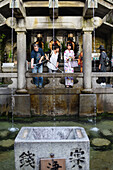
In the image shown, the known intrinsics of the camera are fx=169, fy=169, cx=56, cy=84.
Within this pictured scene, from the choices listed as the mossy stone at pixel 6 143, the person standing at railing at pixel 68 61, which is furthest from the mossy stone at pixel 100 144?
the person standing at railing at pixel 68 61

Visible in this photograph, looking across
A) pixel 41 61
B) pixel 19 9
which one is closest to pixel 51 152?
pixel 41 61

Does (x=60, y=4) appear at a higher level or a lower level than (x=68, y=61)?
higher

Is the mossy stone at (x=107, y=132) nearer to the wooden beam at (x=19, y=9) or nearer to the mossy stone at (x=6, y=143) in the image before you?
the mossy stone at (x=6, y=143)

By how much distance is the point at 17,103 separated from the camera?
682 cm

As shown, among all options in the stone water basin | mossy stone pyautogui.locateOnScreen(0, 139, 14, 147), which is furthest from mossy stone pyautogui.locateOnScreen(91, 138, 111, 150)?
mossy stone pyautogui.locateOnScreen(0, 139, 14, 147)

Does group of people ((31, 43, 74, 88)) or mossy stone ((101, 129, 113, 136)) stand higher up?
group of people ((31, 43, 74, 88))

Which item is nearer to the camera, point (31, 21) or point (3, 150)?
point (3, 150)

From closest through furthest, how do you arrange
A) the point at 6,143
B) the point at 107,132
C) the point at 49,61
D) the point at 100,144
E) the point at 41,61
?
1. the point at 100,144
2. the point at 6,143
3. the point at 107,132
4. the point at 41,61
5. the point at 49,61

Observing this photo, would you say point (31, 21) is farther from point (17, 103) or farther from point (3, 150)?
point (3, 150)

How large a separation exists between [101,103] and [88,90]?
867mm

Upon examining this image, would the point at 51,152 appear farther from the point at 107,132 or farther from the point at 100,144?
the point at 107,132

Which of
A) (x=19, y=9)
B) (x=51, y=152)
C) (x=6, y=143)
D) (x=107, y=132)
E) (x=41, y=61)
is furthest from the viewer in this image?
(x=41, y=61)

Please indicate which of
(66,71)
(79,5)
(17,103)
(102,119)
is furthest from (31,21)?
(102,119)

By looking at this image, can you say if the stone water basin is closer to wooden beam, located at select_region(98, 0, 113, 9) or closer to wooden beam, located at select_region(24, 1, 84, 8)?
wooden beam, located at select_region(24, 1, 84, 8)
